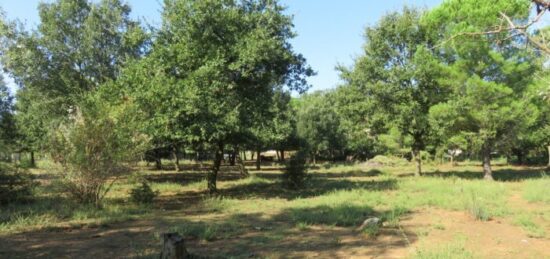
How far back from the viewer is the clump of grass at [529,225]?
31.8ft

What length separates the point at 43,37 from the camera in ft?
85.6

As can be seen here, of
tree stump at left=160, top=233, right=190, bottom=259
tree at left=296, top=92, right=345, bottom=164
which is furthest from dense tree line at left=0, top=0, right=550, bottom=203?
tree at left=296, top=92, right=345, bottom=164

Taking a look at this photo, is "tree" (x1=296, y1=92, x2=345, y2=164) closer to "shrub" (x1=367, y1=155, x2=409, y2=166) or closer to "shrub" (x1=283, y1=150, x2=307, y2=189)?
"shrub" (x1=367, y1=155, x2=409, y2=166)

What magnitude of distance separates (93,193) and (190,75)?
509 centimetres

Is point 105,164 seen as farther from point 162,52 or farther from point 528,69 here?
point 528,69

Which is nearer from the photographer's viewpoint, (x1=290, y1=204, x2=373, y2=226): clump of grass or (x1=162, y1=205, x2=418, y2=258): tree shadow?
(x1=162, y1=205, x2=418, y2=258): tree shadow

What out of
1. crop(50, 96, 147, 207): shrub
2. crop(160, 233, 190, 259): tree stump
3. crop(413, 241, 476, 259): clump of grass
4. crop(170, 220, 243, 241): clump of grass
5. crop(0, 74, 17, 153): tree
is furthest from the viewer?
crop(0, 74, 17, 153): tree

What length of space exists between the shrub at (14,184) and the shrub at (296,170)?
10.1m

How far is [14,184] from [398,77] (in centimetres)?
1888

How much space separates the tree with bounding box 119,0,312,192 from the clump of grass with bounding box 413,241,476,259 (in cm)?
905

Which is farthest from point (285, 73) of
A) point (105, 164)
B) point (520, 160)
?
point (520, 160)

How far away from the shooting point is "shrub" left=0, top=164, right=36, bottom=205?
599 inches

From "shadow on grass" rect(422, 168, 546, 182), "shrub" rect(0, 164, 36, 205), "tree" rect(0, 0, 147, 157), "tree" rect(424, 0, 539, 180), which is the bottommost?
"shadow on grass" rect(422, 168, 546, 182)

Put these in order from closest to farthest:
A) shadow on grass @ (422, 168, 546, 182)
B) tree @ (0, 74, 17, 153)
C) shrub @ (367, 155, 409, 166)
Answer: tree @ (0, 74, 17, 153) → shadow on grass @ (422, 168, 546, 182) → shrub @ (367, 155, 409, 166)
